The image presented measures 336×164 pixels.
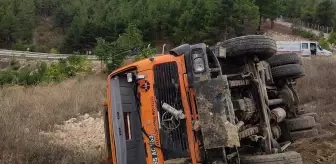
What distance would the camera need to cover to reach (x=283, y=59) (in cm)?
611

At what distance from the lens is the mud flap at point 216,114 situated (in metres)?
3.92

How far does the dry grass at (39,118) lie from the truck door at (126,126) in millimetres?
1501

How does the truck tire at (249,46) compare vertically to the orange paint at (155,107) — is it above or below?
above

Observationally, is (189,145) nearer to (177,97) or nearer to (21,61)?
(177,97)

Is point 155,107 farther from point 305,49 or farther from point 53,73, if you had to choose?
point 305,49

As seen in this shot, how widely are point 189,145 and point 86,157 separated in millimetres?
2632

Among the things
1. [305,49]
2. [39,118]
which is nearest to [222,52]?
[39,118]

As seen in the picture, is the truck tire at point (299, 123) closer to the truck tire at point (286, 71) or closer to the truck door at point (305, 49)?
the truck tire at point (286, 71)

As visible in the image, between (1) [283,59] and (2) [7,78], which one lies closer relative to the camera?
(1) [283,59]

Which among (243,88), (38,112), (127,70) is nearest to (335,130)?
(243,88)

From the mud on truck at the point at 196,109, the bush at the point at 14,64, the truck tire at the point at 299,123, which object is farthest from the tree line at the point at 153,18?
the mud on truck at the point at 196,109

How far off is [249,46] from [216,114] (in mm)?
1119

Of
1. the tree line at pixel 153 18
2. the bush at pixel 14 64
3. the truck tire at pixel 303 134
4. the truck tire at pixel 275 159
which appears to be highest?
the tree line at pixel 153 18

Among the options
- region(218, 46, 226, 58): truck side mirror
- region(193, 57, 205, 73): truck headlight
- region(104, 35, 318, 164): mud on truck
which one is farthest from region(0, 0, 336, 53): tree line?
region(193, 57, 205, 73): truck headlight
